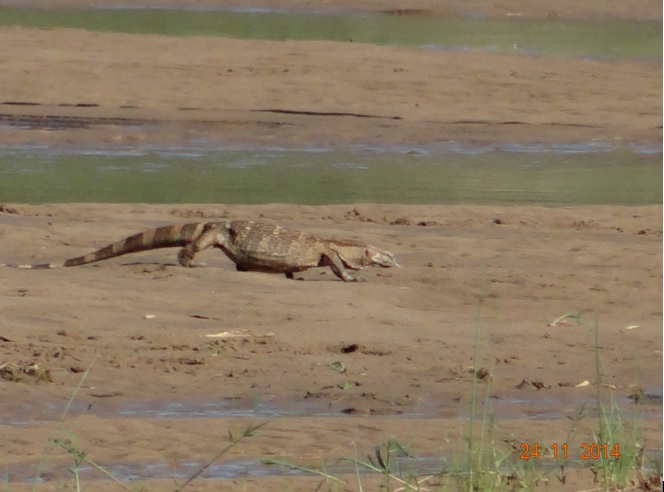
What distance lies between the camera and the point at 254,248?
8984mm

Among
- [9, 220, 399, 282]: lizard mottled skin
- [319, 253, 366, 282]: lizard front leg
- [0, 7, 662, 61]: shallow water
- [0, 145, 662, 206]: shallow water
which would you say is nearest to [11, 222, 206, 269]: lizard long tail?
[9, 220, 399, 282]: lizard mottled skin

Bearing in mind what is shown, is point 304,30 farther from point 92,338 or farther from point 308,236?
point 92,338

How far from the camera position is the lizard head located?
9.20 meters

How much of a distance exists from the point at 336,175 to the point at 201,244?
5.13 m

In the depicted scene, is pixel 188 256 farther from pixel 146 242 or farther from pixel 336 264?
pixel 336 264

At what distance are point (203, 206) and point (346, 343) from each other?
4395 millimetres

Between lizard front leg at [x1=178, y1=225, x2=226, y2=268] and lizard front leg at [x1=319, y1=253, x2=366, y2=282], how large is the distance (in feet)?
1.97

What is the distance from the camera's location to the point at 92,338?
285 inches

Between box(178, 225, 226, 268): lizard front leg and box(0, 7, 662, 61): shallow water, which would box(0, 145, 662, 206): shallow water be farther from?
box(0, 7, 662, 61): shallow water

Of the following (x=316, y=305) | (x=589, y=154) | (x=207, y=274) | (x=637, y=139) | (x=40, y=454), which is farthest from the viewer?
(x=637, y=139)

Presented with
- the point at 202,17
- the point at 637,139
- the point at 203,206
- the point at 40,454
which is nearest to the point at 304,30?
the point at 202,17

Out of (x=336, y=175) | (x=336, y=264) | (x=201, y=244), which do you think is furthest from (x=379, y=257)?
(x=336, y=175)

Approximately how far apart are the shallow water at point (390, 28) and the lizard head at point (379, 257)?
12871 millimetres
